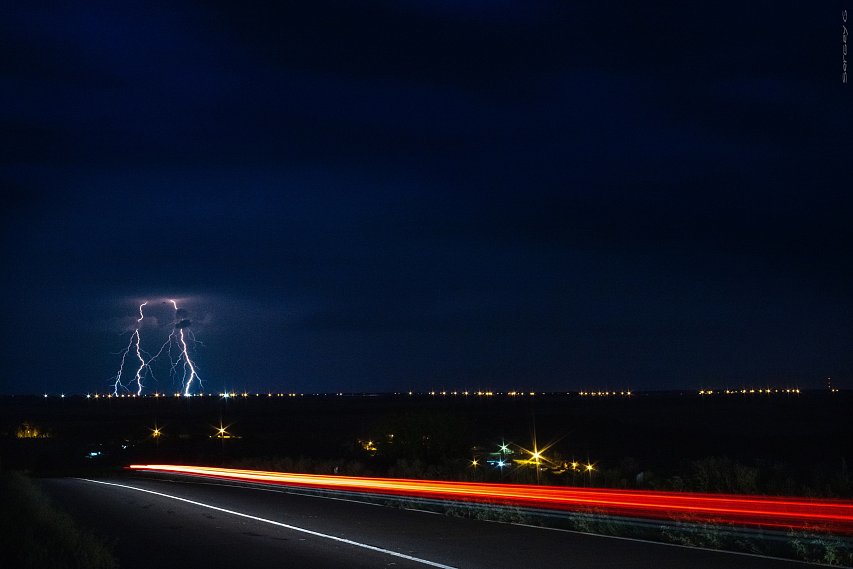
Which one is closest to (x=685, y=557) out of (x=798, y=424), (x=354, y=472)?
(x=354, y=472)

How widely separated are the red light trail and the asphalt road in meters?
1.30

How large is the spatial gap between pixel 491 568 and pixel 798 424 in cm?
8984

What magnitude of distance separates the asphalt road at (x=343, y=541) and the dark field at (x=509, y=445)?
18.1 feet

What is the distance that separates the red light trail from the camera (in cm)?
1499

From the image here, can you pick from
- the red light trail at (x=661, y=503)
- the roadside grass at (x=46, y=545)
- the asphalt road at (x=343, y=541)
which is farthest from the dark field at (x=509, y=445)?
the roadside grass at (x=46, y=545)

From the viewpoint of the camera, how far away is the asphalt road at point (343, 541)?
557 inches

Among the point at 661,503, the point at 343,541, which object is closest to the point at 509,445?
the point at 661,503

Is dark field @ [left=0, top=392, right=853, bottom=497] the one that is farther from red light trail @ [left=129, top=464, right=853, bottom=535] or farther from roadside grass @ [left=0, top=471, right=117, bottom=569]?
roadside grass @ [left=0, top=471, right=117, bottom=569]

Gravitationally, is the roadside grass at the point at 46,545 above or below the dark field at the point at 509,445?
below

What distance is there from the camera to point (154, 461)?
73.4 metres

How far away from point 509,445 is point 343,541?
1971 inches

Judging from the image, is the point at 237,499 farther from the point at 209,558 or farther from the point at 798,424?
the point at 798,424

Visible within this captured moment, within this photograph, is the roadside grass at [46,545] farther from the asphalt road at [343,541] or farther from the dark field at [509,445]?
the dark field at [509,445]

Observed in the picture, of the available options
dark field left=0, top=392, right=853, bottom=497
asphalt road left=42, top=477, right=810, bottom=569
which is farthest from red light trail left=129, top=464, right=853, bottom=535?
dark field left=0, top=392, right=853, bottom=497
